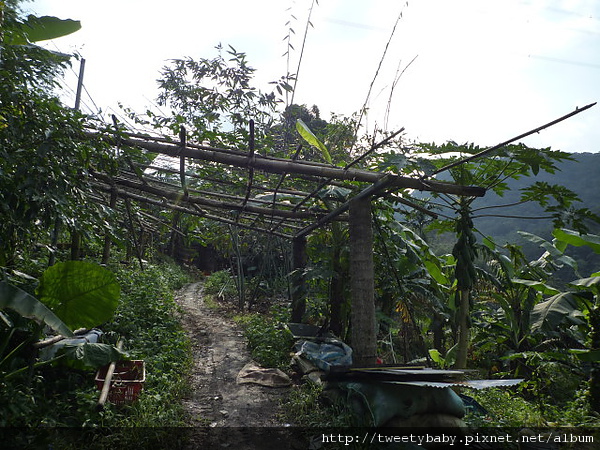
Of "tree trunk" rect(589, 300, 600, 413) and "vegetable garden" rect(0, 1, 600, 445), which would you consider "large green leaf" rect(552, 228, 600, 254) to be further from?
"tree trunk" rect(589, 300, 600, 413)

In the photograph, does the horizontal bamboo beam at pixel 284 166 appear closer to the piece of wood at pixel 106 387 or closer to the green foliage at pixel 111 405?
the green foliage at pixel 111 405

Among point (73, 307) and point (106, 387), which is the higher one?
point (73, 307)

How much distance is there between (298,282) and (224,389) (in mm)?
3012

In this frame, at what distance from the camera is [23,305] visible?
298 centimetres

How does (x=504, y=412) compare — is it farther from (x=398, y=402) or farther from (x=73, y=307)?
(x=73, y=307)

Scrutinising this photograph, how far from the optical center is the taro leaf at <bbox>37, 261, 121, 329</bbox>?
408 centimetres

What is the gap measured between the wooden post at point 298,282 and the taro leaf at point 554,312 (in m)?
4.17

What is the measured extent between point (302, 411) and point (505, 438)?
2232 mm

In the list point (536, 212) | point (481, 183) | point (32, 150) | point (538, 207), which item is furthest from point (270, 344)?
point (538, 207)

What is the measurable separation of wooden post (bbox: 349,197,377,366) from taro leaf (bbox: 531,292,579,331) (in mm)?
3133

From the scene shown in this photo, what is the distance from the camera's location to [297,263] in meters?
8.79

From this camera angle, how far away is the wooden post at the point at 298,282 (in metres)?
8.10

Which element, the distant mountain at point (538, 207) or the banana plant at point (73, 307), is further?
the distant mountain at point (538, 207)

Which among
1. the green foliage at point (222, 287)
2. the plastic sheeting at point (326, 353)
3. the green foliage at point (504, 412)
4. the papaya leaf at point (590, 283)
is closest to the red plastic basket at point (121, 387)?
the plastic sheeting at point (326, 353)
